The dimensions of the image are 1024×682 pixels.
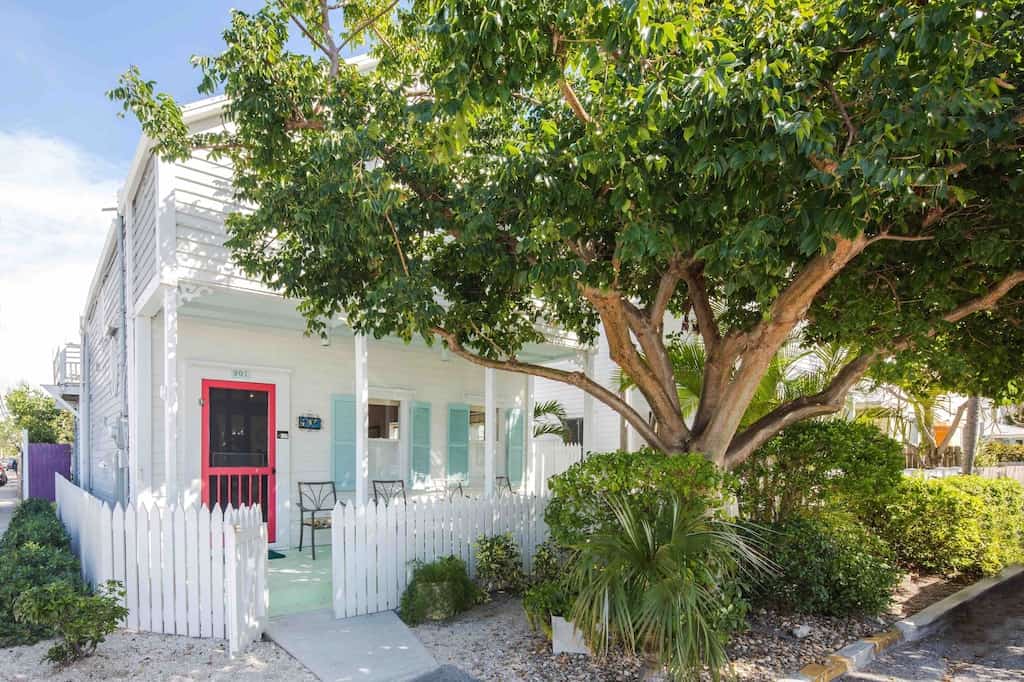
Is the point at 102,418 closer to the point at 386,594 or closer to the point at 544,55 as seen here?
the point at 386,594

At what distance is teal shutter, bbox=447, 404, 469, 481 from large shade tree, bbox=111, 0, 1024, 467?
439 centimetres

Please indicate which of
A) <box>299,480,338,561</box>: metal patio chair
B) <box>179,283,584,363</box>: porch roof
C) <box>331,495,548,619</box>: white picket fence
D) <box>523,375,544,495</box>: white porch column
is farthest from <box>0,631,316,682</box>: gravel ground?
<box>523,375,544,495</box>: white porch column

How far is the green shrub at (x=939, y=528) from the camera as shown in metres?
7.85

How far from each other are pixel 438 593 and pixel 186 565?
6.79 ft

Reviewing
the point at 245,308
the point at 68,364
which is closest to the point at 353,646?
the point at 245,308

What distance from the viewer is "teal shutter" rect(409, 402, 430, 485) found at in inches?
424

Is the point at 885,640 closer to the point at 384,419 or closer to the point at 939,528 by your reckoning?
the point at 939,528

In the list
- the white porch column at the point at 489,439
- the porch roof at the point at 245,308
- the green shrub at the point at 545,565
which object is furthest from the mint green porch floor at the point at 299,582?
the porch roof at the point at 245,308

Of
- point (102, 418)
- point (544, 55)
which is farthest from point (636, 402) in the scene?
point (544, 55)

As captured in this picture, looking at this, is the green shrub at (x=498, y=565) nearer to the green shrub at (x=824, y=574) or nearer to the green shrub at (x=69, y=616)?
the green shrub at (x=824, y=574)

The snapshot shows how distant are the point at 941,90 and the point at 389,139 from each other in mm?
3809

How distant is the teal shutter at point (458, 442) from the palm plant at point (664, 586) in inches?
255

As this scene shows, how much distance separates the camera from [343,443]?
9.91 meters

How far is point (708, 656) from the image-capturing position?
14.1 feet
